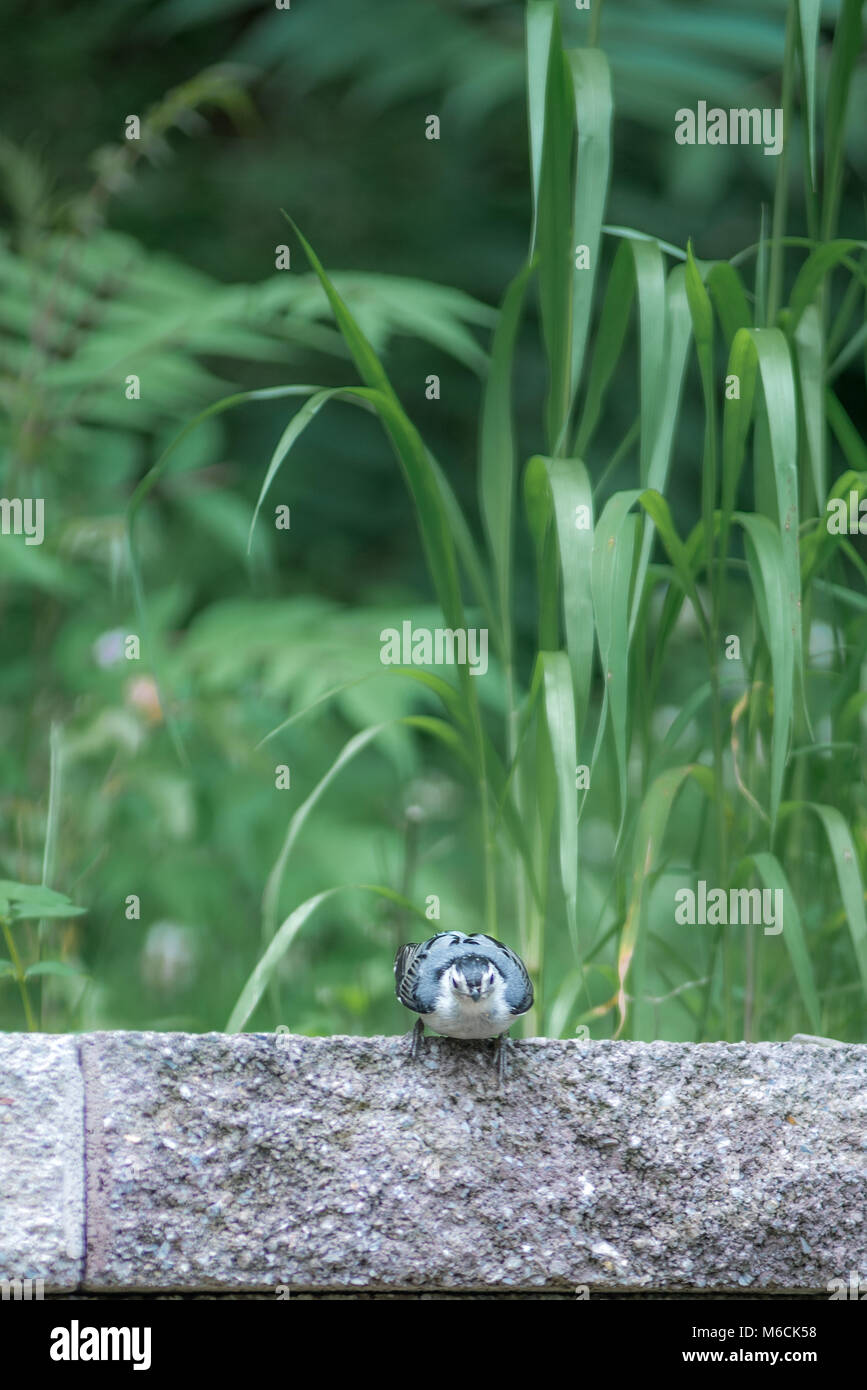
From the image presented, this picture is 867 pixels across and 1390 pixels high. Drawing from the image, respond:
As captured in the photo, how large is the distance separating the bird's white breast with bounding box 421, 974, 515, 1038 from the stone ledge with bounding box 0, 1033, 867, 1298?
0.20ft

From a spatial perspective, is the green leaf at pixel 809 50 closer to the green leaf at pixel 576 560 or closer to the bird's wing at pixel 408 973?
the green leaf at pixel 576 560

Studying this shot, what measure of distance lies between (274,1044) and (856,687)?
29.5 inches

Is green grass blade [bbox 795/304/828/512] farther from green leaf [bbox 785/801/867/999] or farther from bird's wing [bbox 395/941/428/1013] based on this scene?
bird's wing [bbox 395/941/428/1013]

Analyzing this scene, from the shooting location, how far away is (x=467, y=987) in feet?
4.09

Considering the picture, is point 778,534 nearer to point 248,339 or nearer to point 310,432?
point 248,339

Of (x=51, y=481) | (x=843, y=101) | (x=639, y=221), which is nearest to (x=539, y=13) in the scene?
(x=843, y=101)

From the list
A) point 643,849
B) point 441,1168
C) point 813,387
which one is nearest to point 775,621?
point 643,849

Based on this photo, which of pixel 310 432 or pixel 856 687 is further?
pixel 310 432

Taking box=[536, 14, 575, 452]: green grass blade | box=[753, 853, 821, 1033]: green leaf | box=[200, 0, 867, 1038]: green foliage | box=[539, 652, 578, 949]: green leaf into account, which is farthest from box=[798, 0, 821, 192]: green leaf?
box=[753, 853, 821, 1033]: green leaf

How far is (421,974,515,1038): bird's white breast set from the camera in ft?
4.13

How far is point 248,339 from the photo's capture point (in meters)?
2.47

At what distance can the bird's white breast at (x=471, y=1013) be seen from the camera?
1258 millimetres

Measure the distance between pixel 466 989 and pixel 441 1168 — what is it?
182 millimetres

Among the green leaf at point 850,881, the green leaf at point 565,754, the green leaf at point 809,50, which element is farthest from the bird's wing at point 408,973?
the green leaf at point 809,50
